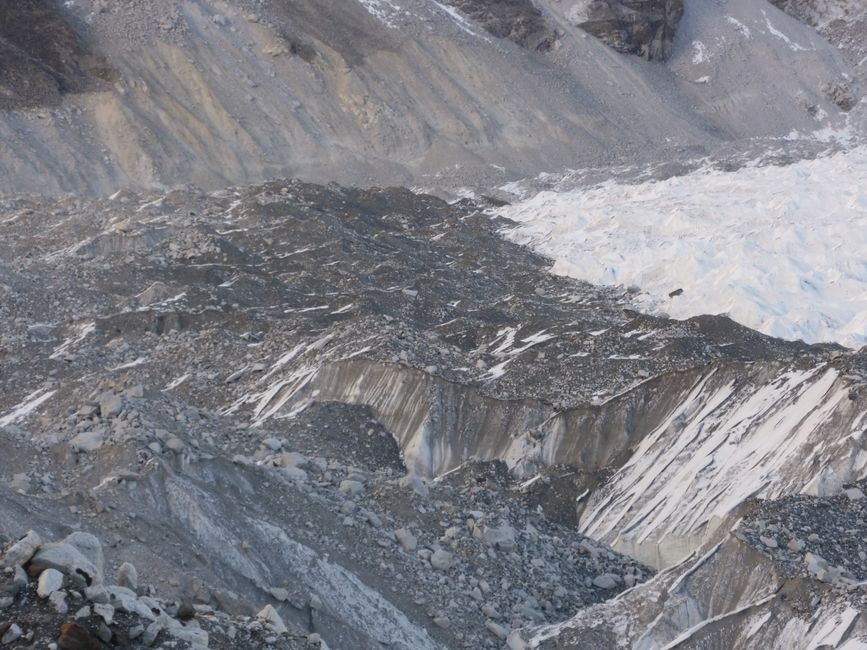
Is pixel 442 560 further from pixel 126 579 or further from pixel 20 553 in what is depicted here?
pixel 20 553

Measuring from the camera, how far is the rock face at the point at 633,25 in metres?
59.0

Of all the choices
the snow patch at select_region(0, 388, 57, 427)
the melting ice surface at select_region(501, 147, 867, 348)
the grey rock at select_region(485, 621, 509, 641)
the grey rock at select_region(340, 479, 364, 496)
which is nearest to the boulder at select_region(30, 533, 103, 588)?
the grey rock at select_region(485, 621, 509, 641)

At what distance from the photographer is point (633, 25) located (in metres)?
59.6

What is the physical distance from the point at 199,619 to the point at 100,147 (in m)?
37.1

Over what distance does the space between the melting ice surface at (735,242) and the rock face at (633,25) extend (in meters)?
22.8

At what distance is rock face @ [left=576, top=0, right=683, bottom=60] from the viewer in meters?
59.0

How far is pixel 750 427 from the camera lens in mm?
14258

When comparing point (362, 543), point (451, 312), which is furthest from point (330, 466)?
point (451, 312)

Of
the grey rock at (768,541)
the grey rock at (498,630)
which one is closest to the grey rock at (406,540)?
the grey rock at (498,630)

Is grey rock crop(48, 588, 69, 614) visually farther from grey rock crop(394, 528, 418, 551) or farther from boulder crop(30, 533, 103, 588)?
grey rock crop(394, 528, 418, 551)

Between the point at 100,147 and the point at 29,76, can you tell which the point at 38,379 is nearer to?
the point at 100,147

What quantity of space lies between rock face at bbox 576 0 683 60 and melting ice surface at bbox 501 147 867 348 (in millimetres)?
22773

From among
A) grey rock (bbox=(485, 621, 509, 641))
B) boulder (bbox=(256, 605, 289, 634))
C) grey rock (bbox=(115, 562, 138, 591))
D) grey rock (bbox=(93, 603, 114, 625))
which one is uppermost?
grey rock (bbox=(93, 603, 114, 625))

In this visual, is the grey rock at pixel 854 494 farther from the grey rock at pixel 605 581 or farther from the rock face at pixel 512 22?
the rock face at pixel 512 22
